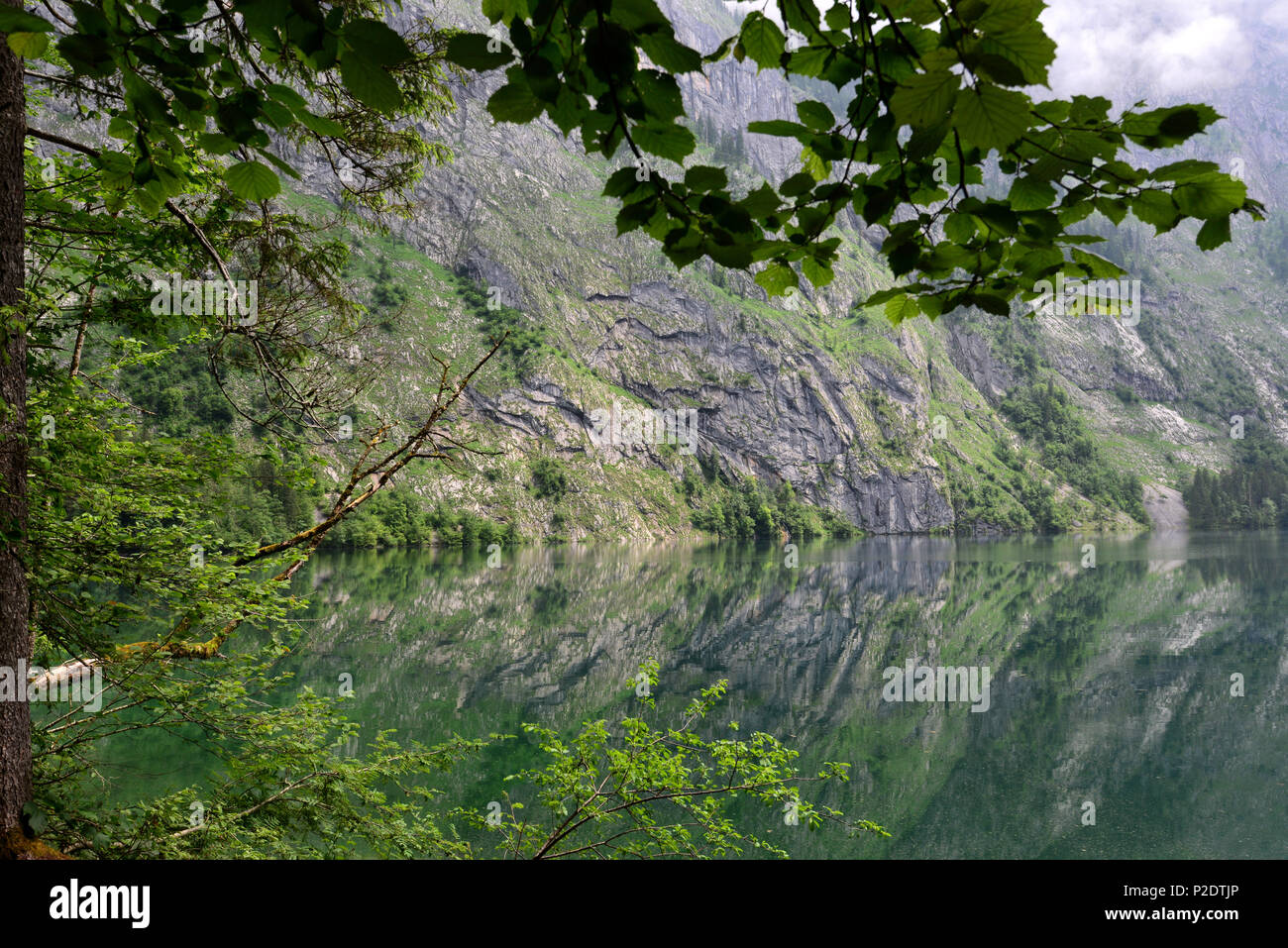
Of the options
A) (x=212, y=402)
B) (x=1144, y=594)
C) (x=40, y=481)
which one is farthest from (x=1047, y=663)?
(x=212, y=402)

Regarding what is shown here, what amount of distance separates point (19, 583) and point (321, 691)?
23066 millimetres

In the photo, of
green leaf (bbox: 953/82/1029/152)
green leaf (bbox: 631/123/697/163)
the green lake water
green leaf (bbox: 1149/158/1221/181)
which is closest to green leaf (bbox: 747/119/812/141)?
green leaf (bbox: 631/123/697/163)

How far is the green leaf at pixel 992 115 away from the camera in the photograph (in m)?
1.27

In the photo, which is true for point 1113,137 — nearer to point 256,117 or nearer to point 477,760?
point 256,117

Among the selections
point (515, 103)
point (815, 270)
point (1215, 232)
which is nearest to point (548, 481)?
point (815, 270)

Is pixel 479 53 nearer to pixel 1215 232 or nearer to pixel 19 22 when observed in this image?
pixel 19 22

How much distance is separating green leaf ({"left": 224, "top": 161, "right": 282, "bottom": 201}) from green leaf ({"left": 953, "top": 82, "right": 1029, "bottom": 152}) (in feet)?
5.43

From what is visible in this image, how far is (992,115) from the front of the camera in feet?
4.30

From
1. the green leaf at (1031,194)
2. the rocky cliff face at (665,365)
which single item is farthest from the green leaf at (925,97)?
the rocky cliff face at (665,365)

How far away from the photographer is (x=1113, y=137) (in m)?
1.59

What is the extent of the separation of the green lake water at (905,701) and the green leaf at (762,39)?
6.87 metres

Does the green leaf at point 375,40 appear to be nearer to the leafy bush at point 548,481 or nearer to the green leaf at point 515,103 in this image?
the green leaf at point 515,103

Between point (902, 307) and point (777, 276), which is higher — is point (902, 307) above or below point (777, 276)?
below

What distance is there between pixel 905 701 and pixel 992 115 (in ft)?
101
